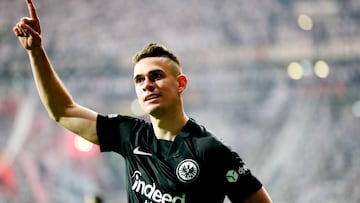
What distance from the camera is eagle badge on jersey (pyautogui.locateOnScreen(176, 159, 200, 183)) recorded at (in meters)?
2.01

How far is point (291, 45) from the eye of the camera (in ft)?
47.5

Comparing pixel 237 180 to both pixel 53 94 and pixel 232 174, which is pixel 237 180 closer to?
pixel 232 174

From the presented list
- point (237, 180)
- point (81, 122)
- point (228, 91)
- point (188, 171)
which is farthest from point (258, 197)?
point (228, 91)

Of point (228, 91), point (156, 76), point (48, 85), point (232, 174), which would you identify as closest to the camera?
point (232, 174)

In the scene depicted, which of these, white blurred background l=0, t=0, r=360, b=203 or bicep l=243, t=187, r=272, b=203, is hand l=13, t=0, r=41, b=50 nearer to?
bicep l=243, t=187, r=272, b=203

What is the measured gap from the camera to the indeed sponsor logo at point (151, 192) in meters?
2.02

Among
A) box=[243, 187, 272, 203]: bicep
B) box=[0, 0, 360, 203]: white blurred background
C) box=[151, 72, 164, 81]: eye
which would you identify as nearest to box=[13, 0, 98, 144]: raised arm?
box=[151, 72, 164, 81]: eye

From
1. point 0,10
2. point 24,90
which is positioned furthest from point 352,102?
point 0,10

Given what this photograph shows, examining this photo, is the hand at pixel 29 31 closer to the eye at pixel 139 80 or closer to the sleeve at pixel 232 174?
the eye at pixel 139 80

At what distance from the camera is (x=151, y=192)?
6.75 feet

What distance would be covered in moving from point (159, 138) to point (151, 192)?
0.24 meters

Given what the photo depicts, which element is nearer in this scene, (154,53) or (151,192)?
(151,192)

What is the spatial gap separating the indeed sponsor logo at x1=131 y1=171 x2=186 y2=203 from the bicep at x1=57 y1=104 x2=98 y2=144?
0.29 m

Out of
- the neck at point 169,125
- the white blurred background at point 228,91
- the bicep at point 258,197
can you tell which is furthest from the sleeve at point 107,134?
the white blurred background at point 228,91
